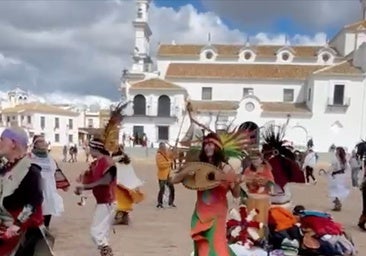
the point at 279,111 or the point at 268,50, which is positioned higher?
the point at 268,50

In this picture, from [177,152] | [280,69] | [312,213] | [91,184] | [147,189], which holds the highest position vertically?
[280,69]

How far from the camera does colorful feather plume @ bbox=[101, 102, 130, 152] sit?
741 centimetres

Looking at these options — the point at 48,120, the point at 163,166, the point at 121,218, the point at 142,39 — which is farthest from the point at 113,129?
the point at 48,120

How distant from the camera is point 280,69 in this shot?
6769 cm

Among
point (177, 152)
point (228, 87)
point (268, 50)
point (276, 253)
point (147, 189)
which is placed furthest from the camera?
point (268, 50)

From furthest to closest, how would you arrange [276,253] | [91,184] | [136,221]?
[136,221] < [276,253] < [91,184]

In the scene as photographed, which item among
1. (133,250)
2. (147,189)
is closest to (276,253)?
(133,250)

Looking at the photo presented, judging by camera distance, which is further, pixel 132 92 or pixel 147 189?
pixel 132 92

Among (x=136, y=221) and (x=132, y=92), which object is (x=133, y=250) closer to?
(x=136, y=221)

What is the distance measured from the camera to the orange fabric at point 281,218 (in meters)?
7.95

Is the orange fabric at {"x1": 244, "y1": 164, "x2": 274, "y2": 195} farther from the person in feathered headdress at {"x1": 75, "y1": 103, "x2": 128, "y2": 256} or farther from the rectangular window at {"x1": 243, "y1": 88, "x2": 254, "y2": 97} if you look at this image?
the rectangular window at {"x1": 243, "y1": 88, "x2": 254, "y2": 97}

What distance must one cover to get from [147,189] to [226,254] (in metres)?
14.1

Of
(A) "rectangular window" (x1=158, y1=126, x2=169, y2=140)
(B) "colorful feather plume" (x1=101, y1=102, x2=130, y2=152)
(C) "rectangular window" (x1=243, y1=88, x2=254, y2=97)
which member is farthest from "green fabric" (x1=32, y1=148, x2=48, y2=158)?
(C) "rectangular window" (x1=243, y1=88, x2=254, y2=97)

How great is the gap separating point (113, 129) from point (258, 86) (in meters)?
59.0
